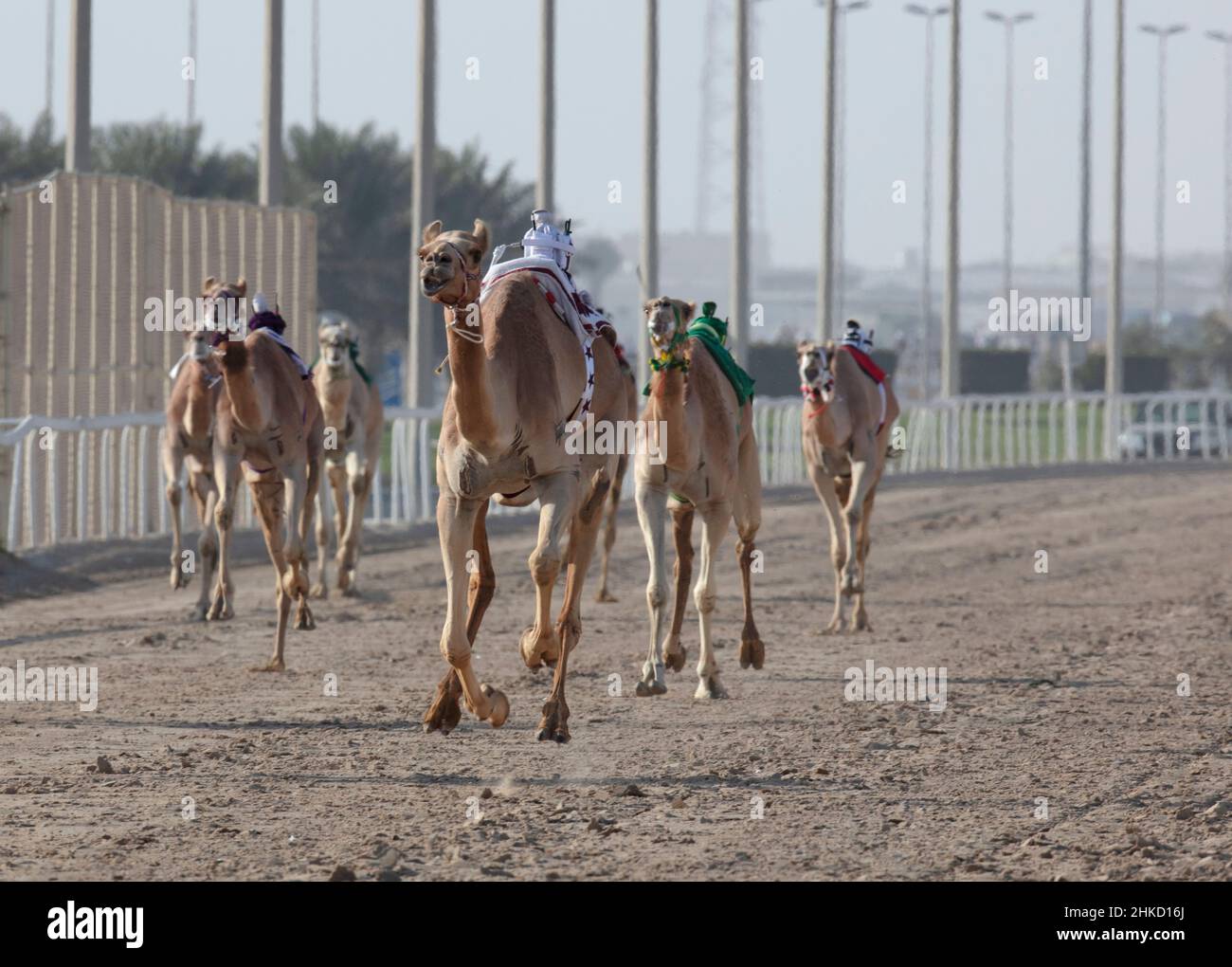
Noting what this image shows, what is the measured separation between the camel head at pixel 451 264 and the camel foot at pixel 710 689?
3.71 metres

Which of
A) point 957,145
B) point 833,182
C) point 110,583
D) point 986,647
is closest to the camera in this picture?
point 986,647

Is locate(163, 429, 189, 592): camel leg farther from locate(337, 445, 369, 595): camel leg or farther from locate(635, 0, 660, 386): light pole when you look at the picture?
locate(635, 0, 660, 386): light pole

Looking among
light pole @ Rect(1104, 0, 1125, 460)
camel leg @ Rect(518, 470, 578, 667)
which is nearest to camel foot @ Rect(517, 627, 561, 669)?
camel leg @ Rect(518, 470, 578, 667)

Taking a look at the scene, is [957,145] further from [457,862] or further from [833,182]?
[457,862]

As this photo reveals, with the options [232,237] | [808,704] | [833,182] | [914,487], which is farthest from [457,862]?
[833,182]

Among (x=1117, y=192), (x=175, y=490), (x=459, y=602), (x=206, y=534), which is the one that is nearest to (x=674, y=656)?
(x=459, y=602)

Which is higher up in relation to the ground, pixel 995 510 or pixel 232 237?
pixel 232 237

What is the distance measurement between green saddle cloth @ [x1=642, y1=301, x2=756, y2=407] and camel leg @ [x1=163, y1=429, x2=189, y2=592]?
4.93m

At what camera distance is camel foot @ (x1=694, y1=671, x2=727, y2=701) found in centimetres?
1193

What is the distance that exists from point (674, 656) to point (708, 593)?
0.44 metres

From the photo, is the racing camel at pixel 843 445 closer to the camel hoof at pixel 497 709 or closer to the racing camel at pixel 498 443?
the racing camel at pixel 498 443

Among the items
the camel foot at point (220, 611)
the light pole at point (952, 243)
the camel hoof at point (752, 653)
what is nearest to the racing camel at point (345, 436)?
the camel foot at point (220, 611)

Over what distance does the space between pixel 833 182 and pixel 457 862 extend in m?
34.9

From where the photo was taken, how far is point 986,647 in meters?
14.5
